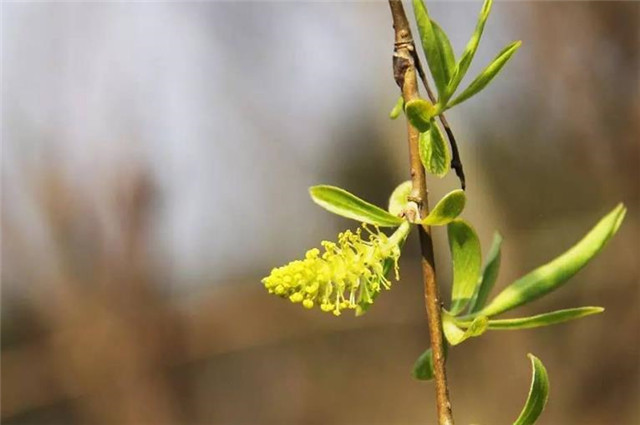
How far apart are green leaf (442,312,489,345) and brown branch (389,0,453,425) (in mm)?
11

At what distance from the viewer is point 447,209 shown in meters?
0.41

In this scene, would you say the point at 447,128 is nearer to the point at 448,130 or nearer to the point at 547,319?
the point at 448,130

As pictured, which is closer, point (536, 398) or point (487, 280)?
point (536, 398)

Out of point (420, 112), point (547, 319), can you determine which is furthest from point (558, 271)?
point (420, 112)

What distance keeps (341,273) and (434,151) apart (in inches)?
3.4

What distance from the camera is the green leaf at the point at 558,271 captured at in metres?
0.47

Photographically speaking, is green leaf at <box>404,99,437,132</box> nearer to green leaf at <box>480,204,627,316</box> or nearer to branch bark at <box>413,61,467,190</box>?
branch bark at <box>413,61,467,190</box>

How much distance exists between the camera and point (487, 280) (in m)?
0.53

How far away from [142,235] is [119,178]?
0.63 ft

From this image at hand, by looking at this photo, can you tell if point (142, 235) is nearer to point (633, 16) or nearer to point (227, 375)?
point (227, 375)

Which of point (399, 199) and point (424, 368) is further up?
point (399, 199)

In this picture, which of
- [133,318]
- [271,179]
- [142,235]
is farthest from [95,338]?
[271,179]

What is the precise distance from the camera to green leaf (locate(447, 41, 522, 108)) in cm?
40

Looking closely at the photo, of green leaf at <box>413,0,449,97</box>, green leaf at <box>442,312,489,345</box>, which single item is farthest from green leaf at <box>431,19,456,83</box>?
green leaf at <box>442,312,489,345</box>
